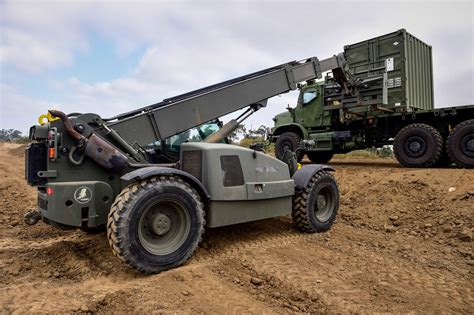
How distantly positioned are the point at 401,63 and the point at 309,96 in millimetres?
3029

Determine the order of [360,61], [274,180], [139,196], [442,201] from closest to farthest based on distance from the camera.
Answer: [139,196] → [274,180] → [442,201] → [360,61]

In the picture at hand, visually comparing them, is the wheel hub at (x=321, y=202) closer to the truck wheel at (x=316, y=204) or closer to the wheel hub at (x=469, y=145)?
the truck wheel at (x=316, y=204)

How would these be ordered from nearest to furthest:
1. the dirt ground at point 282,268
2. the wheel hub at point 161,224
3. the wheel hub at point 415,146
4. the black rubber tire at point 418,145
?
the dirt ground at point 282,268 → the wheel hub at point 161,224 → the black rubber tire at point 418,145 → the wheel hub at point 415,146

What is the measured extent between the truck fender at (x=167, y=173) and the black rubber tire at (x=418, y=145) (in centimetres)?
683

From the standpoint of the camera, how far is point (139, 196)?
3.60 m

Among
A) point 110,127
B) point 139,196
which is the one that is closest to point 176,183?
point 139,196

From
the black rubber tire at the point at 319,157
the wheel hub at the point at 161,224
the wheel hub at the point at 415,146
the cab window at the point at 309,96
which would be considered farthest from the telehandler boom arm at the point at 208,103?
the black rubber tire at the point at 319,157

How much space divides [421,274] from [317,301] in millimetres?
1517

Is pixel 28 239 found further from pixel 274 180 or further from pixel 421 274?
A: pixel 421 274

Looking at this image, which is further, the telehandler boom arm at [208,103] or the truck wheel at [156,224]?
the telehandler boom arm at [208,103]

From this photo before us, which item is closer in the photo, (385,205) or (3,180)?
(385,205)

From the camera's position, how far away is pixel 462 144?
8102mm

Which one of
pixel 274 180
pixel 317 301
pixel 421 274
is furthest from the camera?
pixel 274 180

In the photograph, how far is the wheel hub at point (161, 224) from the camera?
381cm
